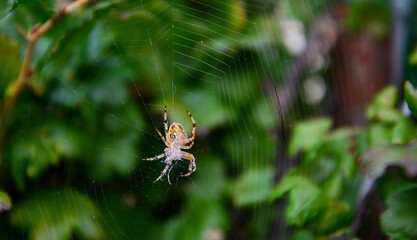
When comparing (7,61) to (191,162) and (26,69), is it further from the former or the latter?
(191,162)

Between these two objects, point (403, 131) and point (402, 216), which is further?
point (403, 131)

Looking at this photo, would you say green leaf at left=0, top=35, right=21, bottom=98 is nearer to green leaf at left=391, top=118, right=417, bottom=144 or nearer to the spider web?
the spider web

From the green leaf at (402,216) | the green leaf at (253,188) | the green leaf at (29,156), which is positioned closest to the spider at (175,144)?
the green leaf at (253,188)

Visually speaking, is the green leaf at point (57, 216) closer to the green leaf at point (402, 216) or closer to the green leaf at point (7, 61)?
the green leaf at point (7, 61)

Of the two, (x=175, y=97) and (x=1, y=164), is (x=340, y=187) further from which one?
(x=1, y=164)

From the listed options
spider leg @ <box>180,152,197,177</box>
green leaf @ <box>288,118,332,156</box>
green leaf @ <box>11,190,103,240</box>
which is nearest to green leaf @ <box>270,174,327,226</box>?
green leaf @ <box>288,118,332,156</box>

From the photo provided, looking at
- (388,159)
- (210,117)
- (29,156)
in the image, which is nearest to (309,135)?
(210,117)
